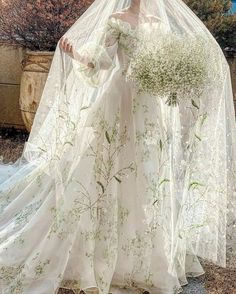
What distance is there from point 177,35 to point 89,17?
585 millimetres

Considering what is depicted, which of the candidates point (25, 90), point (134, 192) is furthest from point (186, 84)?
point (25, 90)

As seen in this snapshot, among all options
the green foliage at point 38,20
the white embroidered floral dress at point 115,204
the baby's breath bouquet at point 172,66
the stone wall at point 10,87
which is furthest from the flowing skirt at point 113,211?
the stone wall at point 10,87

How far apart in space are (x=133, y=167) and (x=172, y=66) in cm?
52

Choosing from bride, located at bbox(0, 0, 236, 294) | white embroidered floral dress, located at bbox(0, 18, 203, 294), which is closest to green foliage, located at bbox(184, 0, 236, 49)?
bride, located at bbox(0, 0, 236, 294)

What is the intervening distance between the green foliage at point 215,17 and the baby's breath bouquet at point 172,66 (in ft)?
8.32

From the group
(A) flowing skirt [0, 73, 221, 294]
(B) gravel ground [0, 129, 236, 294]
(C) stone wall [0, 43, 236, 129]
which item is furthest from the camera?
(C) stone wall [0, 43, 236, 129]

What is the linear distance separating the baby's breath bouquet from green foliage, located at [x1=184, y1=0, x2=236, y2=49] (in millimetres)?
2535

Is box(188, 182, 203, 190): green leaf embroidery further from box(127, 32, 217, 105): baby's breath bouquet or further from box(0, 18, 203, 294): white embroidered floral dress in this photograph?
box(127, 32, 217, 105): baby's breath bouquet

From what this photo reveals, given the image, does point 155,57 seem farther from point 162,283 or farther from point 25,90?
point 25,90

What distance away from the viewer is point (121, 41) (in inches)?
96.1

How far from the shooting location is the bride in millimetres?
2354

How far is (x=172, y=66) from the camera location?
2256mm

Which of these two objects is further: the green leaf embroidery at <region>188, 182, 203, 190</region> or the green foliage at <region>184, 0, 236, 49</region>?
the green foliage at <region>184, 0, 236, 49</region>

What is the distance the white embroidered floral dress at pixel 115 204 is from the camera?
7.92ft
